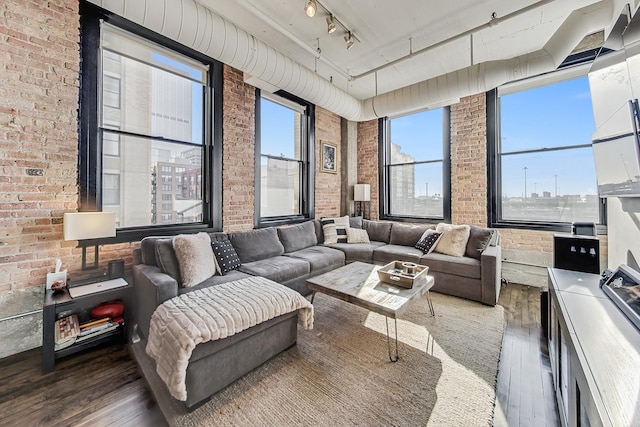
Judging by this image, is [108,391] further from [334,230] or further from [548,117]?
[548,117]

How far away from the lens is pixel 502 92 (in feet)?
13.5

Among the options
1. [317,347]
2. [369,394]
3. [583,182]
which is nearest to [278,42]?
[317,347]

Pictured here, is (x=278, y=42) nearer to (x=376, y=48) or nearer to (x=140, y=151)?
(x=376, y=48)

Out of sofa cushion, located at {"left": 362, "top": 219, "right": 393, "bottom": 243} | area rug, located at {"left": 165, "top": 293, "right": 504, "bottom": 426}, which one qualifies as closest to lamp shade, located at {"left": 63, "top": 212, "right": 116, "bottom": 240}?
area rug, located at {"left": 165, "top": 293, "right": 504, "bottom": 426}

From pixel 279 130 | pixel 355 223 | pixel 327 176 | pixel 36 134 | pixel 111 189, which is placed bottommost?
pixel 355 223

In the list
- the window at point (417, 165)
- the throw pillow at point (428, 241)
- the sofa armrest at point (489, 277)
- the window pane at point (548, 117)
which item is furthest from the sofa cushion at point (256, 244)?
the window pane at point (548, 117)

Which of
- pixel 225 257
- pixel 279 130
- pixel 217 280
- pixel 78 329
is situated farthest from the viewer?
pixel 279 130

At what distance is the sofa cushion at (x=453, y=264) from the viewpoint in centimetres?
318

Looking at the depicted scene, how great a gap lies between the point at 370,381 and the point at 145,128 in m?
3.33

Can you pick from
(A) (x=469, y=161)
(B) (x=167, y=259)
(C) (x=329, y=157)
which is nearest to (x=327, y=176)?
(C) (x=329, y=157)

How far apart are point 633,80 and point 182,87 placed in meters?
4.03

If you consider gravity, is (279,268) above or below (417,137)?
below

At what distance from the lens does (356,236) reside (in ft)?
15.0

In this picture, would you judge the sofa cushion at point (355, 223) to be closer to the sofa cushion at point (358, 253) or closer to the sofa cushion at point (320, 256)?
the sofa cushion at point (358, 253)
